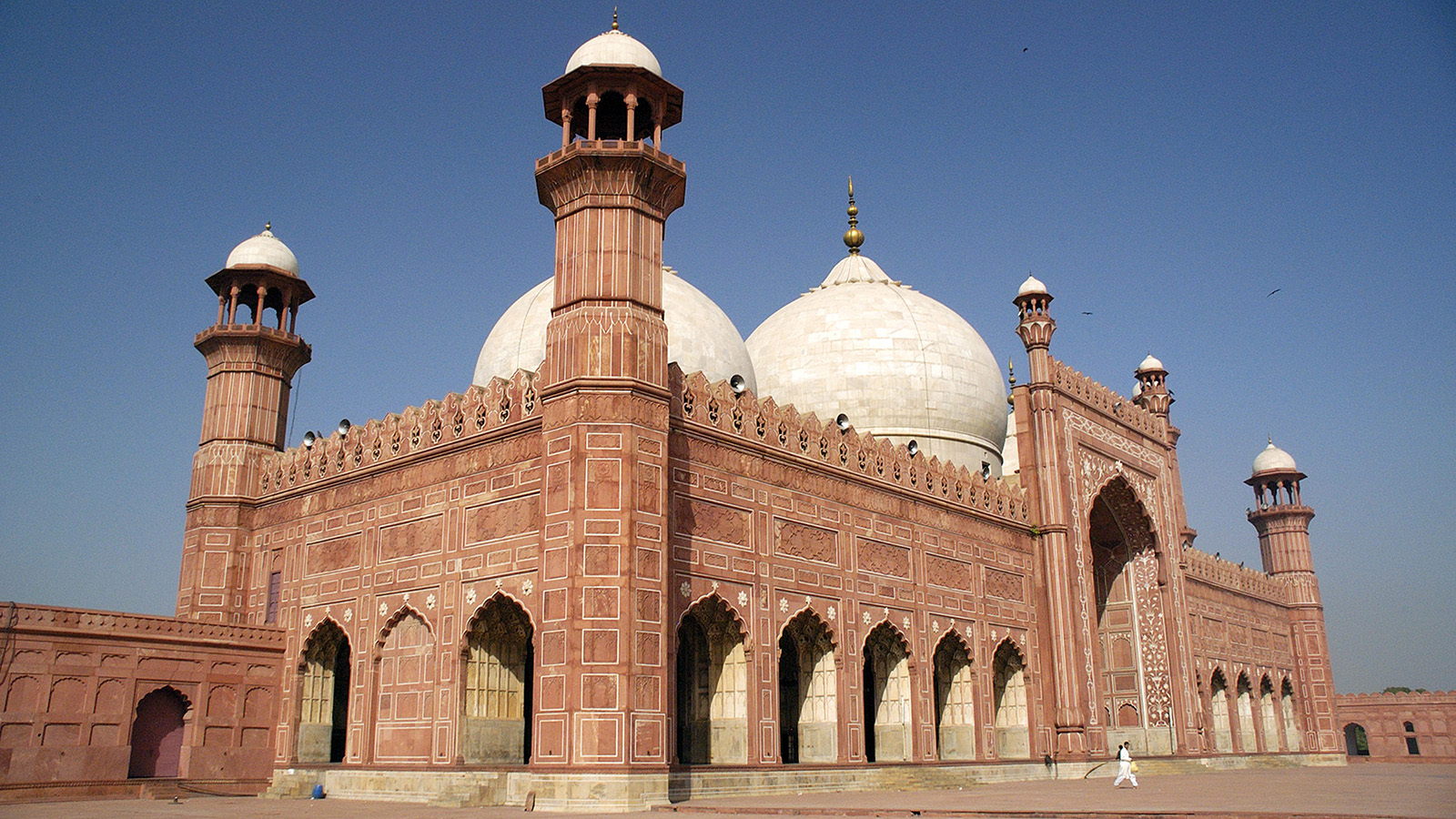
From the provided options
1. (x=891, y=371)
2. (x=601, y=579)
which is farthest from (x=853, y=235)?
(x=601, y=579)

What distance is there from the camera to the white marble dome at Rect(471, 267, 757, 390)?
21156 millimetres

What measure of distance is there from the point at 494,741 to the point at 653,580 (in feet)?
12.1

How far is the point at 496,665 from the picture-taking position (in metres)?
15.8

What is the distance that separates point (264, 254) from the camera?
20.8m

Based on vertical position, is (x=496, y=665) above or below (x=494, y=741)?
above

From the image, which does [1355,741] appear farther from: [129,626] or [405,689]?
[129,626]

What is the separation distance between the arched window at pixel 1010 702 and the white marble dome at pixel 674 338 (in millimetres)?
6980

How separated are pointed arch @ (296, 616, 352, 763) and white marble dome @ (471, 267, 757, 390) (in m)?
5.55

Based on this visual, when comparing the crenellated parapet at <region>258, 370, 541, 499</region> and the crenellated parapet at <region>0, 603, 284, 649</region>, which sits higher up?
the crenellated parapet at <region>258, 370, 541, 499</region>

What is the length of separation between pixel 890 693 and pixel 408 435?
861cm

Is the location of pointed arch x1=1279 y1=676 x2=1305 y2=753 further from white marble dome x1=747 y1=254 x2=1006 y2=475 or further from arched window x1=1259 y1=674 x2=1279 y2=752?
white marble dome x1=747 y1=254 x2=1006 y2=475

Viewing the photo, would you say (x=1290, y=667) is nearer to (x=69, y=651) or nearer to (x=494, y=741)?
(x=494, y=741)

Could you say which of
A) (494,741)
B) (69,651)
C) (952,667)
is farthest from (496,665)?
(952,667)

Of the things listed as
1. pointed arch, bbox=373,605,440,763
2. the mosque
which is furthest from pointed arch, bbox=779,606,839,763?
pointed arch, bbox=373,605,440,763
